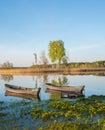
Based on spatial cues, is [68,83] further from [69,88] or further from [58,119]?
[58,119]

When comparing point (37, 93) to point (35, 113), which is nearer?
point (35, 113)

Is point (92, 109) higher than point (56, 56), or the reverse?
point (56, 56)

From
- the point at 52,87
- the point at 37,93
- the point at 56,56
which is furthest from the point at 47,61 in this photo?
the point at 37,93

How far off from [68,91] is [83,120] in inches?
872

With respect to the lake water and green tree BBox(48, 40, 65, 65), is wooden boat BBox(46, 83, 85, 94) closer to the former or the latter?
the lake water

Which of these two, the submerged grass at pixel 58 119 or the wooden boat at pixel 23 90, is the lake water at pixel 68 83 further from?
the submerged grass at pixel 58 119

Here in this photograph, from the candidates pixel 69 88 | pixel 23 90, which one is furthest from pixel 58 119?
pixel 69 88

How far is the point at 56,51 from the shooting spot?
108000 mm

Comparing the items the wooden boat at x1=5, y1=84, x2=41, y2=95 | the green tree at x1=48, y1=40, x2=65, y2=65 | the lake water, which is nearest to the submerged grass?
the lake water

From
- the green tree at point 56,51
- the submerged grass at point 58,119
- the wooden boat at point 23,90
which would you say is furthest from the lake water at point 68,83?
the green tree at point 56,51

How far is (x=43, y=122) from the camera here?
16.8 m

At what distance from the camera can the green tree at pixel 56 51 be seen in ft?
351

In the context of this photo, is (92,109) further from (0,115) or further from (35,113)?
(0,115)

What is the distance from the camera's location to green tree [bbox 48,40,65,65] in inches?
4215
